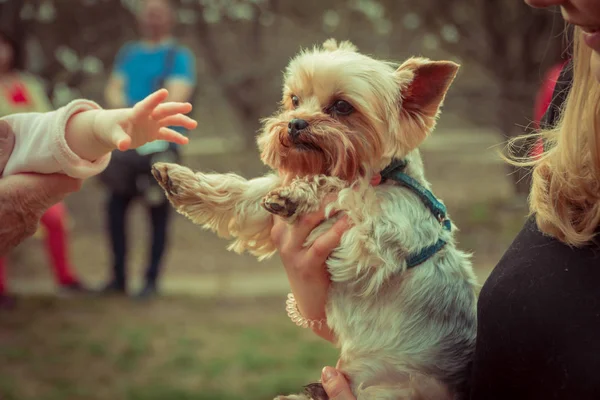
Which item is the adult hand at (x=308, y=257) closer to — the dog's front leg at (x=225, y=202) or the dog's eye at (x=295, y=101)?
the dog's front leg at (x=225, y=202)

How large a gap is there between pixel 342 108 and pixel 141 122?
647 millimetres

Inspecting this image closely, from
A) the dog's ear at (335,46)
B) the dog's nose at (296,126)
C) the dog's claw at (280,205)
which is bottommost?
the dog's claw at (280,205)

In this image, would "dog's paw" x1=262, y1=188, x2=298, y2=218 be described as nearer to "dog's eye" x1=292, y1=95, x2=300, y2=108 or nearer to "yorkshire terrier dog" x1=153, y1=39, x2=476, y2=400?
"yorkshire terrier dog" x1=153, y1=39, x2=476, y2=400

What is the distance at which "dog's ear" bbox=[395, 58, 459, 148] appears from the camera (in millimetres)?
2164

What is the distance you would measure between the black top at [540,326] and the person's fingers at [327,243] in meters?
0.48

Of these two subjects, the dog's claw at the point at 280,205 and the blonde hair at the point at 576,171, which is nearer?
the blonde hair at the point at 576,171

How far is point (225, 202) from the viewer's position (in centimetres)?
234

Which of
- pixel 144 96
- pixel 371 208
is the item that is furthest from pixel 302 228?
pixel 144 96

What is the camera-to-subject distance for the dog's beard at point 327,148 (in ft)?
7.02

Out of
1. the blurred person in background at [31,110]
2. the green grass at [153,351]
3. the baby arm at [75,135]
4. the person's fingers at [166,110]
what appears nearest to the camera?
the baby arm at [75,135]

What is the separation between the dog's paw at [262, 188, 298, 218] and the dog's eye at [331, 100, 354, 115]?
32 cm

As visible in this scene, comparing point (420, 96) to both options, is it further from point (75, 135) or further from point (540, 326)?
point (75, 135)

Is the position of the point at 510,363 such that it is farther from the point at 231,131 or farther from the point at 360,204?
the point at 231,131

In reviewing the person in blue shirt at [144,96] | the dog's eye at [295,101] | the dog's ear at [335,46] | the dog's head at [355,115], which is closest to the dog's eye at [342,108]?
the dog's head at [355,115]
